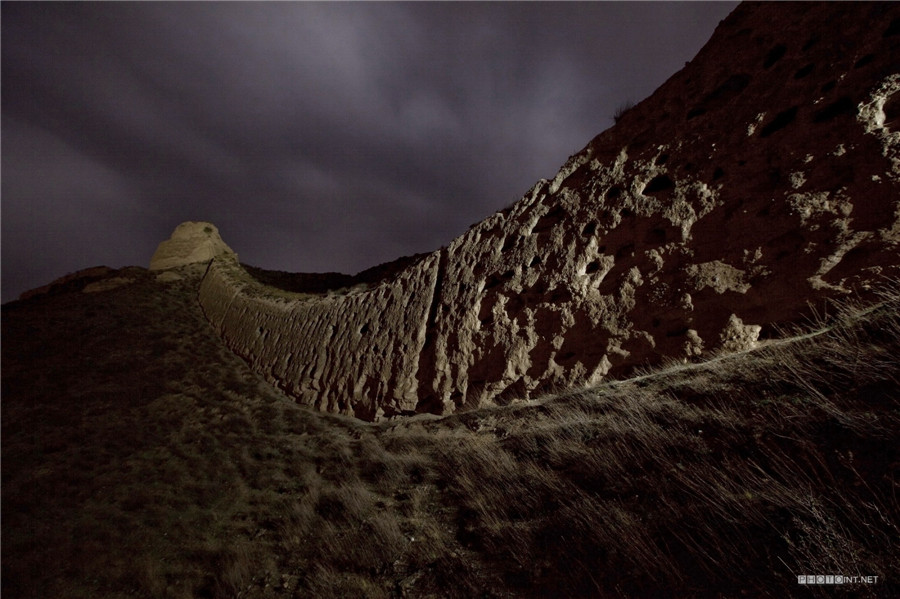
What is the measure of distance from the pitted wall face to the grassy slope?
0.43m

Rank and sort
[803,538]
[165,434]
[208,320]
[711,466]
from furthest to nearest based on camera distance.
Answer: [208,320] → [165,434] → [711,466] → [803,538]

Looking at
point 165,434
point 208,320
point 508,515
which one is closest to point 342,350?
point 165,434

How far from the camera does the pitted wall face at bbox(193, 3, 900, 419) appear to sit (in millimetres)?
2824

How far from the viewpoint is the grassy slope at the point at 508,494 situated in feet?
6.30

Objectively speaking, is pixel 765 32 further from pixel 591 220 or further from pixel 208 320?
pixel 208 320

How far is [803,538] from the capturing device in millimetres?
1717

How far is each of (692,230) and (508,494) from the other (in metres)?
3.45

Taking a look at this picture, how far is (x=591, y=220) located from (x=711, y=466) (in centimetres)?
307

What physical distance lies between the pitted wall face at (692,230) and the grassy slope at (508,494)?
43cm

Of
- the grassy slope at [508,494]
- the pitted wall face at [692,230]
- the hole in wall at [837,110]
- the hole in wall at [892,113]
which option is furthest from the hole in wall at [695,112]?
the grassy slope at [508,494]

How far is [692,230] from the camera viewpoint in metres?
3.65

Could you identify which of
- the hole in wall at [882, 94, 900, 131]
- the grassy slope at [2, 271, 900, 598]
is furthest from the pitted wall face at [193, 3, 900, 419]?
the grassy slope at [2, 271, 900, 598]

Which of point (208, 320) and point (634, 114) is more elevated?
point (634, 114)

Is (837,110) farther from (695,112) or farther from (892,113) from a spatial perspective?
(695,112)
